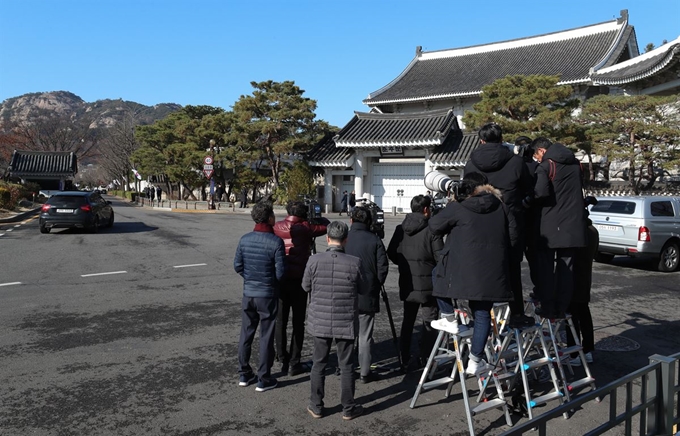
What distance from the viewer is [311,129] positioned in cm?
3084

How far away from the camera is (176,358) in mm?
5285

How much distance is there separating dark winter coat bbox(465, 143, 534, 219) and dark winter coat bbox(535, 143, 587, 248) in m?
0.19

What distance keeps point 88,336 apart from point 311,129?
25.8m

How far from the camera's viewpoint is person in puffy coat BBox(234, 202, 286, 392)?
4551 mm

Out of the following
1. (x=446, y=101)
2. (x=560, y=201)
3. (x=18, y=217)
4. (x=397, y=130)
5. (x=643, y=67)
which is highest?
(x=446, y=101)

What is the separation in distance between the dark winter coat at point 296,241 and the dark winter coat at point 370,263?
1.77ft

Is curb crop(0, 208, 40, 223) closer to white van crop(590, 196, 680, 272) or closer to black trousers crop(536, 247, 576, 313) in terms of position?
white van crop(590, 196, 680, 272)

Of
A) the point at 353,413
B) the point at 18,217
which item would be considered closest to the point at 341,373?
the point at 353,413

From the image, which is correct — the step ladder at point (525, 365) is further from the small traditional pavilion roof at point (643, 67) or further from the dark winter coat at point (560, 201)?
the small traditional pavilion roof at point (643, 67)

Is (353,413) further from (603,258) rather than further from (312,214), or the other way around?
(603,258)

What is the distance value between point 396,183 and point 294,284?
25.9 m

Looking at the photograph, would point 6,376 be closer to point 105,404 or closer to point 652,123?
point 105,404

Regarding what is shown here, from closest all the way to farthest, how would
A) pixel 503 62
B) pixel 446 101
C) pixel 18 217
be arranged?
pixel 18 217 < pixel 446 101 < pixel 503 62

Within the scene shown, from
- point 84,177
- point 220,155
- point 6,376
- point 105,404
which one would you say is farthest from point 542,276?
point 84,177
